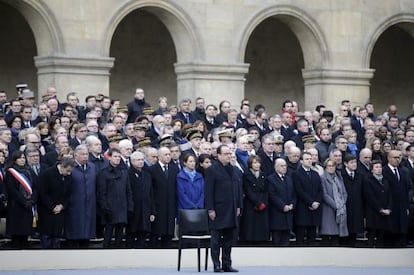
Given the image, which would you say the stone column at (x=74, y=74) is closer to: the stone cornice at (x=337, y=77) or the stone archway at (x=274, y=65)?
the stone cornice at (x=337, y=77)

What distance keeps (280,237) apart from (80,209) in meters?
3.36

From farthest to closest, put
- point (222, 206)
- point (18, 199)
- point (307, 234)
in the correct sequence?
1. point (307, 234)
2. point (18, 199)
3. point (222, 206)

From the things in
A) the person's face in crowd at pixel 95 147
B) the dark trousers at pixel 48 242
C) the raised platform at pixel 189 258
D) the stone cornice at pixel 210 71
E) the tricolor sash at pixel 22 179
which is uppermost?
the stone cornice at pixel 210 71

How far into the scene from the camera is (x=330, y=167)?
2008 cm

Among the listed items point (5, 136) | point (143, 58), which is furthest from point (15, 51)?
point (5, 136)

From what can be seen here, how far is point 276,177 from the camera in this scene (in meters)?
19.5

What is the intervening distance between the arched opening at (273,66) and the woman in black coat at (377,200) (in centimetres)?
1179

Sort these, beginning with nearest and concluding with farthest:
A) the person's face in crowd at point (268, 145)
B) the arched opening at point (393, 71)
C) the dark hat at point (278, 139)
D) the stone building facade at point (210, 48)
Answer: the person's face in crowd at point (268, 145), the dark hat at point (278, 139), the stone building facade at point (210, 48), the arched opening at point (393, 71)

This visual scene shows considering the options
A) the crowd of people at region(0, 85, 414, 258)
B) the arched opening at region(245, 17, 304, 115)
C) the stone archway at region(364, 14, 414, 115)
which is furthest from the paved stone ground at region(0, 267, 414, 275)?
the stone archway at region(364, 14, 414, 115)

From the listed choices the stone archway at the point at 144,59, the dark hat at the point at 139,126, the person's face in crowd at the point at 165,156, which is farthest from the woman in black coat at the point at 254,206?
the stone archway at the point at 144,59

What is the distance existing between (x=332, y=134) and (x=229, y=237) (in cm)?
636

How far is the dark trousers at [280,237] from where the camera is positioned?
19.6m

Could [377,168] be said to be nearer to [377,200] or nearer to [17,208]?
[377,200]

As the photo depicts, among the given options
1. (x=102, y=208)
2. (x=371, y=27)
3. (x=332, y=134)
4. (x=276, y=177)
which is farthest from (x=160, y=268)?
(x=371, y=27)
